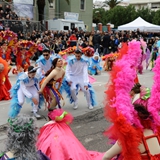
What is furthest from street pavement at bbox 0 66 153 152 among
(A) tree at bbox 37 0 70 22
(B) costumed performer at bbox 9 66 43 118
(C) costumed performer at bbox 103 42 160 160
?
(A) tree at bbox 37 0 70 22

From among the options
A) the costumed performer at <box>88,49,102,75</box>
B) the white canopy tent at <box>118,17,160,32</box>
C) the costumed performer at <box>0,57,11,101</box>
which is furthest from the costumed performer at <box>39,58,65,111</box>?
the white canopy tent at <box>118,17,160,32</box>

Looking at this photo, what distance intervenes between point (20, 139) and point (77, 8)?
3181cm

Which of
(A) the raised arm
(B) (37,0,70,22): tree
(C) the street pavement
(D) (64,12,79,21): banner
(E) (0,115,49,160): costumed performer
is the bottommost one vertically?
(C) the street pavement

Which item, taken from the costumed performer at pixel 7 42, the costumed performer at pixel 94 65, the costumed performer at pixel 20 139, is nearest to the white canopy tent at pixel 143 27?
the costumed performer at pixel 94 65

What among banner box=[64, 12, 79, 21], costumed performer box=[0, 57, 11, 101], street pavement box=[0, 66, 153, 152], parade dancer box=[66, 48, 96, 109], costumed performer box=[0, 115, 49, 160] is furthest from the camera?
banner box=[64, 12, 79, 21]

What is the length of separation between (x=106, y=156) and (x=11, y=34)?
9.86 m

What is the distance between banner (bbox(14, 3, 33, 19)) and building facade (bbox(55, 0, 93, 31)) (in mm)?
6152

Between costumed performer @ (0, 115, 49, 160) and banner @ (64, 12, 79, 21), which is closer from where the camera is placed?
costumed performer @ (0, 115, 49, 160)

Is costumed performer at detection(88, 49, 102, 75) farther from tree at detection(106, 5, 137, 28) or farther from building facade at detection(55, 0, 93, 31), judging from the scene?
tree at detection(106, 5, 137, 28)

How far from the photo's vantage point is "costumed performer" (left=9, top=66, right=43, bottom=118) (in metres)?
6.21

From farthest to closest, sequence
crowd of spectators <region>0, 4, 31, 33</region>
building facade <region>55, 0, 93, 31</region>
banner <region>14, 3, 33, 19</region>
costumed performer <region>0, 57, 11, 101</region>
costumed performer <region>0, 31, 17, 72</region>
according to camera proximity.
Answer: building facade <region>55, 0, 93, 31</region>, banner <region>14, 3, 33, 19</region>, crowd of spectators <region>0, 4, 31, 33</region>, costumed performer <region>0, 31, 17, 72</region>, costumed performer <region>0, 57, 11, 101</region>

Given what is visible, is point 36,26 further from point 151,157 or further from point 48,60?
point 151,157

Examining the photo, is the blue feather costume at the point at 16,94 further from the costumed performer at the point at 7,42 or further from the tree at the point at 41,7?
the tree at the point at 41,7

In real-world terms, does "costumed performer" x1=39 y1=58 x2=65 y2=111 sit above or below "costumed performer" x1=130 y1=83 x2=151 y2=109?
below
